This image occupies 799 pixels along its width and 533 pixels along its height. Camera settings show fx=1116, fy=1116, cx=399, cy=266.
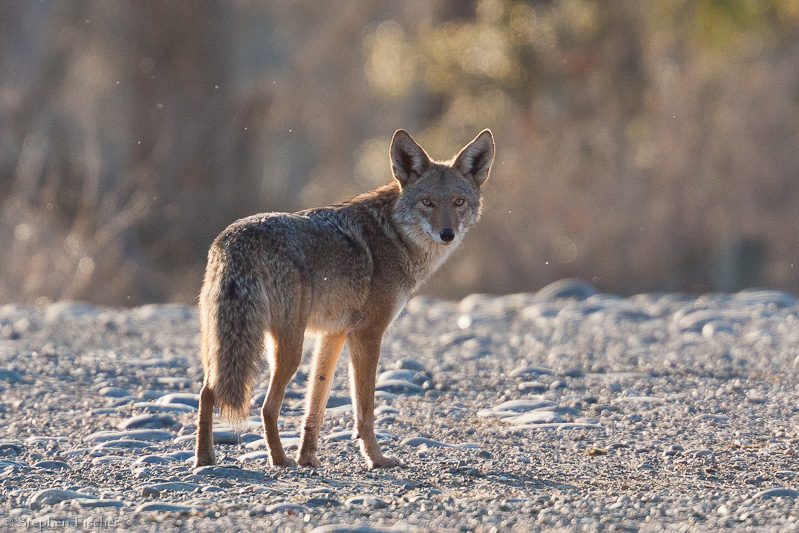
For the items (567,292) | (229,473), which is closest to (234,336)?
(229,473)

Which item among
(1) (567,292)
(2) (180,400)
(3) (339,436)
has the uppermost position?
(1) (567,292)

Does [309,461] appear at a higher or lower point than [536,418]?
lower

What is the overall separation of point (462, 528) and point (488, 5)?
16.8 metres

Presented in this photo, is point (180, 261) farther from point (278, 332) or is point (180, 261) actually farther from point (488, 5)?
point (278, 332)

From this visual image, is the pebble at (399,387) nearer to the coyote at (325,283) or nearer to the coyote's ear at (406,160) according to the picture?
the coyote at (325,283)

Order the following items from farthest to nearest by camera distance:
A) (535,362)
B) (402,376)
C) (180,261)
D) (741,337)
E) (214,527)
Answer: (180,261) → (741,337) → (535,362) → (402,376) → (214,527)

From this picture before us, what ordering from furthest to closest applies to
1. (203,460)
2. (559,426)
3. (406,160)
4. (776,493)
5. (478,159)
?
(478,159)
(406,160)
(559,426)
(203,460)
(776,493)

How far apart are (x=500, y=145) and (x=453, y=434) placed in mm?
11981

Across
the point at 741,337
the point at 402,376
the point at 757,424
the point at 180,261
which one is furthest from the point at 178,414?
the point at 180,261

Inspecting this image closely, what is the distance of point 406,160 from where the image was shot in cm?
663

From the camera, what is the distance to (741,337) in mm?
10070

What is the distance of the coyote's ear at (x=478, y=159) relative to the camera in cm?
675

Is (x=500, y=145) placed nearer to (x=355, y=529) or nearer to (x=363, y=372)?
(x=363, y=372)

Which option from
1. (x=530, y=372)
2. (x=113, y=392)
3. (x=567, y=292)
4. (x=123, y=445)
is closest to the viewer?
(x=123, y=445)
